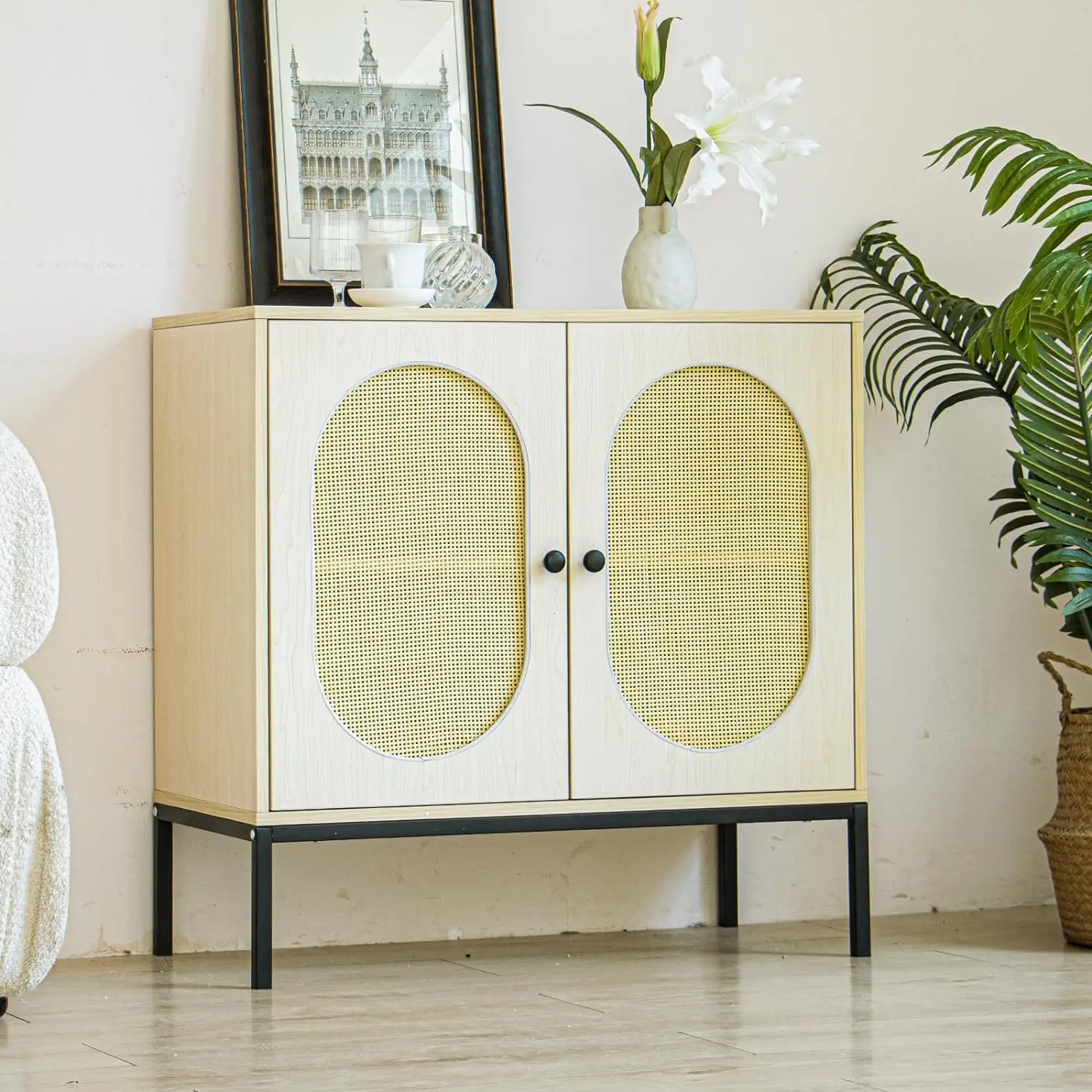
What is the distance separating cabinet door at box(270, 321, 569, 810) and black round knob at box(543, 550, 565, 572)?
0.04ft

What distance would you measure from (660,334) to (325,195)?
58 centimetres

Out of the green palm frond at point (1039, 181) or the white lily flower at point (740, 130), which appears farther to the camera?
the white lily flower at point (740, 130)

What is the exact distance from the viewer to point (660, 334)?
2449 millimetres

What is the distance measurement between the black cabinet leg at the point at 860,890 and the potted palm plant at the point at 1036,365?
0.32 meters

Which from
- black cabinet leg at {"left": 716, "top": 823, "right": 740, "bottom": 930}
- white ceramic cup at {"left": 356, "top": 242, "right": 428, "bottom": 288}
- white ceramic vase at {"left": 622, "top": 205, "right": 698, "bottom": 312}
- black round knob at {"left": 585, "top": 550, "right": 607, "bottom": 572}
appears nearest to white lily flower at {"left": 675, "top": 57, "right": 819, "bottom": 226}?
white ceramic vase at {"left": 622, "top": 205, "right": 698, "bottom": 312}

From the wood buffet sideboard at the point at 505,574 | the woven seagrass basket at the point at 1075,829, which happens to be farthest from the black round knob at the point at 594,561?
the woven seagrass basket at the point at 1075,829

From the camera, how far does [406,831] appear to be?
2355 millimetres

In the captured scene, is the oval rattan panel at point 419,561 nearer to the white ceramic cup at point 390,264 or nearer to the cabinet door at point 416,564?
the cabinet door at point 416,564

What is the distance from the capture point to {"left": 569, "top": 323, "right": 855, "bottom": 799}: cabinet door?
7.95 ft

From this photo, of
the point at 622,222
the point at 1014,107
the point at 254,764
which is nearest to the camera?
the point at 254,764

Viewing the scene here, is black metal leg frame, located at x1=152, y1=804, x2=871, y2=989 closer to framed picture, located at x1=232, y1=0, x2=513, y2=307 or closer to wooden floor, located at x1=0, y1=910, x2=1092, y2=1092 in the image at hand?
wooden floor, located at x1=0, y1=910, x2=1092, y2=1092

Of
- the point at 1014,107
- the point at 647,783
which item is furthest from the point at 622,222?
the point at 647,783

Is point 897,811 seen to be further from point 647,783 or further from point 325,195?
point 325,195

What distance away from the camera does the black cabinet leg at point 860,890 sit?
8.34ft
